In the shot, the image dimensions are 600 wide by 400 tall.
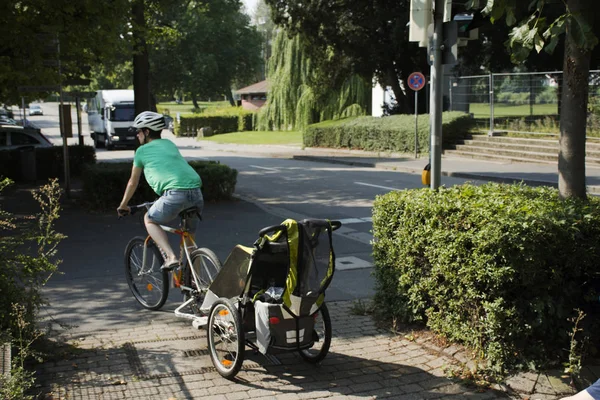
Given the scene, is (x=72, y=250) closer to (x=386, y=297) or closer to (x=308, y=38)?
(x=386, y=297)

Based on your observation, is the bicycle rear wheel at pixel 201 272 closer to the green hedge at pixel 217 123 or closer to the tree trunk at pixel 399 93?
the tree trunk at pixel 399 93

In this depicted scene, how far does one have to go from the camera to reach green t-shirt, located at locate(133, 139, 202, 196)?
596 centimetres

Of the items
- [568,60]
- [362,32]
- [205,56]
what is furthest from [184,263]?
[205,56]

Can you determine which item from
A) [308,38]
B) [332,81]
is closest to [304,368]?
[308,38]

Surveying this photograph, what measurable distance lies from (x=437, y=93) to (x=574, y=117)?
2.05m

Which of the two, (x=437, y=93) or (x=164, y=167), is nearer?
(x=164, y=167)

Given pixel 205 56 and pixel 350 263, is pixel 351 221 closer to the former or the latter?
pixel 350 263

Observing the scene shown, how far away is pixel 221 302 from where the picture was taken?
4918 millimetres

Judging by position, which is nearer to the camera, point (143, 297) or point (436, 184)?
point (143, 297)

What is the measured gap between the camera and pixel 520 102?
79.9 feet

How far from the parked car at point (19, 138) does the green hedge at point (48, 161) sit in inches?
38.5

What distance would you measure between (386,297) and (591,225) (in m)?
1.90

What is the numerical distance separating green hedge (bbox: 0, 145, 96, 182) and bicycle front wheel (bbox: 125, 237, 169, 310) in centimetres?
1242

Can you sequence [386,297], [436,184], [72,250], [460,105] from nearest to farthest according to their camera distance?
[386,297], [436,184], [72,250], [460,105]
